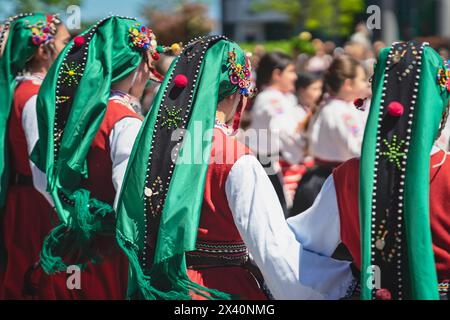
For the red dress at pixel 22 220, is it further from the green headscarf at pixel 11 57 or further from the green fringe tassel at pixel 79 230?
the green fringe tassel at pixel 79 230

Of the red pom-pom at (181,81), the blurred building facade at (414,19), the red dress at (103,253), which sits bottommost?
the red dress at (103,253)

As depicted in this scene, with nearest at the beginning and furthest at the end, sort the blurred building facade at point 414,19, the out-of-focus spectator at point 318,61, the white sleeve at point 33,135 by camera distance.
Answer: the white sleeve at point 33,135, the out-of-focus spectator at point 318,61, the blurred building facade at point 414,19

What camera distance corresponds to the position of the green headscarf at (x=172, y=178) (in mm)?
2418

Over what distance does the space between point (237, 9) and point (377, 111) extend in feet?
133

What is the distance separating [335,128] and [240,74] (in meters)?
2.51

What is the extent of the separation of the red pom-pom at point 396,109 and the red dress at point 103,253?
1.19 m

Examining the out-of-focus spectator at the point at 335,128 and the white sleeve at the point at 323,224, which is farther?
the out-of-focus spectator at the point at 335,128

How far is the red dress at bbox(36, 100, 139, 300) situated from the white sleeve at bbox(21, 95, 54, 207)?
0.89 feet

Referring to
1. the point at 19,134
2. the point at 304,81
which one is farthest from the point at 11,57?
the point at 304,81

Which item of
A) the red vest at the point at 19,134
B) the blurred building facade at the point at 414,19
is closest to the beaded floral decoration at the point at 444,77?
the red vest at the point at 19,134

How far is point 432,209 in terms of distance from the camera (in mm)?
2162

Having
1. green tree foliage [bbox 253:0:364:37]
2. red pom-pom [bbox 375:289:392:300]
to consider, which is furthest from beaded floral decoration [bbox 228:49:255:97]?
green tree foliage [bbox 253:0:364:37]

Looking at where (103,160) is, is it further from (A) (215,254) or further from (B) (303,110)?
(B) (303,110)
